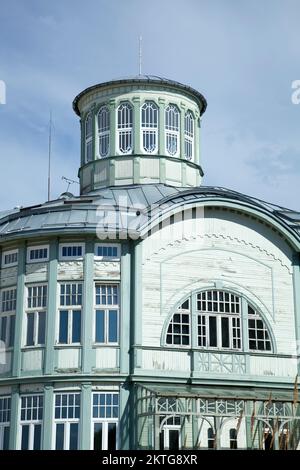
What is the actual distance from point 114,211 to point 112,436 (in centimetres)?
795

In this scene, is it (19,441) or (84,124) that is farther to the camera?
(84,124)

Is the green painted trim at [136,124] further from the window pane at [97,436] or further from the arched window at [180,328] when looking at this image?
the window pane at [97,436]

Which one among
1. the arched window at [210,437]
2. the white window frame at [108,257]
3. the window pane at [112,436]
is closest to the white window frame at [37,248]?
the white window frame at [108,257]

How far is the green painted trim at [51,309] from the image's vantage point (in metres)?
31.0

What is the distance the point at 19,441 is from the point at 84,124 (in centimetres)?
1507

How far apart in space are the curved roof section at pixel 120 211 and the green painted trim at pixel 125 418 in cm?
555

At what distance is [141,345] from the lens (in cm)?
3123

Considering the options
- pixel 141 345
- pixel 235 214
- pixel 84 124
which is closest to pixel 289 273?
pixel 235 214

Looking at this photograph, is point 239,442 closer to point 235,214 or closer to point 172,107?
point 235,214

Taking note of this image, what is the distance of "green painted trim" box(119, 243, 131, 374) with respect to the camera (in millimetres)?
31109

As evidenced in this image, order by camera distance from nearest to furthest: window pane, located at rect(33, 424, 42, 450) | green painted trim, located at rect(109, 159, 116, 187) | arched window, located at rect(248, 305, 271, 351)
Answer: window pane, located at rect(33, 424, 42, 450) < arched window, located at rect(248, 305, 271, 351) < green painted trim, located at rect(109, 159, 116, 187)

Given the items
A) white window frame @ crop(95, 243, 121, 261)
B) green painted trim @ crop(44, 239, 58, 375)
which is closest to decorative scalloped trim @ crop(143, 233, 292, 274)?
white window frame @ crop(95, 243, 121, 261)

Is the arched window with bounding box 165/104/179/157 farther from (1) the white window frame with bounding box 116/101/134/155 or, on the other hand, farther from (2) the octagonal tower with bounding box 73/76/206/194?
(1) the white window frame with bounding box 116/101/134/155

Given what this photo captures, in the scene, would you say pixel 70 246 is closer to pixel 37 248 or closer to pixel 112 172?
pixel 37 248
